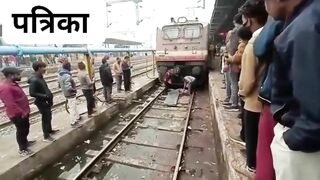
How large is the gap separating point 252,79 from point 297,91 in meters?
1.32

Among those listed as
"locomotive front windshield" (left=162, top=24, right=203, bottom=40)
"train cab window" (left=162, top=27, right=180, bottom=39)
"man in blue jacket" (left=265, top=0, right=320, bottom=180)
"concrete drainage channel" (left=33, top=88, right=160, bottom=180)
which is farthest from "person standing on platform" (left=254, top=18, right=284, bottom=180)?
"train cab window" (left=162, top=27, right=180, bottom=39)

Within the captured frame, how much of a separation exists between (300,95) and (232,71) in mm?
4299

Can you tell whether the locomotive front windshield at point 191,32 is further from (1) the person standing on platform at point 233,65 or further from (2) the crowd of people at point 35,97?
(1) the person standing on platform at point 233,65

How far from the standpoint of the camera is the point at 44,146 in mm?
5156

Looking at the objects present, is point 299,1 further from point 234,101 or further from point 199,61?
point 199,61

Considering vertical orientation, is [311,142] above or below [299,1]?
below

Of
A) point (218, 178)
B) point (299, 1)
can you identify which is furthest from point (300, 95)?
point (218, 178)

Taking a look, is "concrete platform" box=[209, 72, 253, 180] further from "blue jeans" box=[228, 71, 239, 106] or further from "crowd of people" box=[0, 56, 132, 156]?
"crowd of people" box=[0, 56, 132, 156]

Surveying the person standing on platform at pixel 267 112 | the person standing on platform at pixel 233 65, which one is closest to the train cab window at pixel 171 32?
the person standing on platform at pixel 233 65

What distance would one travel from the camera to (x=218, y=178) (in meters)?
4.71

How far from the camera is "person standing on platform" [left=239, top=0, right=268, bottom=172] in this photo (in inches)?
93.9

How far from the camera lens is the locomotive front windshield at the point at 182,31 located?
1310 cm

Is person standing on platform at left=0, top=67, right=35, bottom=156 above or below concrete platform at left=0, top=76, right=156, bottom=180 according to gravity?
above

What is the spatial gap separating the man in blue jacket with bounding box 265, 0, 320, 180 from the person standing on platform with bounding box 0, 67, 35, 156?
4211mm
